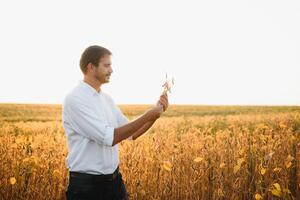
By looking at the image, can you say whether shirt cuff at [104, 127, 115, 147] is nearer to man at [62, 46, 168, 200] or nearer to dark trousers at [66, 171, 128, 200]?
man at [62, 46, 168, 200]

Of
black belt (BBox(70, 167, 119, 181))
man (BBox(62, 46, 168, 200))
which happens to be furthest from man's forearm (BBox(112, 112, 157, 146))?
black belt (BBox(70, 167, 119, 181))

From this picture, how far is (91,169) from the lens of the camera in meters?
2.33

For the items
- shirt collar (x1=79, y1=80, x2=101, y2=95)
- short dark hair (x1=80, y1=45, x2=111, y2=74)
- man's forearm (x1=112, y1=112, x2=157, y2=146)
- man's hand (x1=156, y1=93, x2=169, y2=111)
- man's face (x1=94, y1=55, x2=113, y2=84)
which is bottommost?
man's forearm (x1=112, y1=112, x2=157, y2=146)

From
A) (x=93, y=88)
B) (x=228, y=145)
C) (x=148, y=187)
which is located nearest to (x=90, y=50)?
(x=93, y=88)

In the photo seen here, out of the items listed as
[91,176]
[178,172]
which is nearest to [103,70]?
[91,176]

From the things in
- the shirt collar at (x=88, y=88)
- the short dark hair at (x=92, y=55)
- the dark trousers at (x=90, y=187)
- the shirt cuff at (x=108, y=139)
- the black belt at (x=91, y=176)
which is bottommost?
the dark trousers at (x=90, y=187)

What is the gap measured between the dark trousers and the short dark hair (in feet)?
2.27

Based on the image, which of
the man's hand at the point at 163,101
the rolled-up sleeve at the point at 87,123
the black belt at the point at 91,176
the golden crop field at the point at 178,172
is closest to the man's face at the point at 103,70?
the rolled-up sleeve at the point at 87,123

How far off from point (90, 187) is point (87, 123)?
0.41m

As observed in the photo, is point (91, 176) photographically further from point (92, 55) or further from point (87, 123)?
point (92, 55)

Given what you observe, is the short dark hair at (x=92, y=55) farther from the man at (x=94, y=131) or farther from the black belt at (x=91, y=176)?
the black belt at (x=91, y=176)

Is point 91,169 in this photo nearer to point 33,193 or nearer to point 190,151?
point 33,193

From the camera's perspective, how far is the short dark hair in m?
2.42

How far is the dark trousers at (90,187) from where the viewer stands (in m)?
2.35
